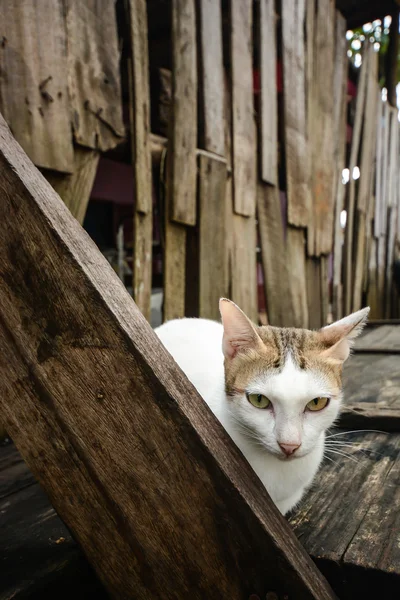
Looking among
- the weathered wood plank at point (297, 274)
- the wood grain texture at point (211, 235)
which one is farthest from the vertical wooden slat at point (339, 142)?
the wood grain texture at point (211, 235)

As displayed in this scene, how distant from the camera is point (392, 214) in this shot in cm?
728

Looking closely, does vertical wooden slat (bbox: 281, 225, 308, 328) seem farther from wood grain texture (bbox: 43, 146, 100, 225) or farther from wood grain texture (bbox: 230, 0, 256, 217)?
wood grain texture (bbox: 43, 146, 100, 225)

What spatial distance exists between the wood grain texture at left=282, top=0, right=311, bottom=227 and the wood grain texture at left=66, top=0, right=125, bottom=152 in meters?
1.94

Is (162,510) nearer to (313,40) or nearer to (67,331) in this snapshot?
(67,331)

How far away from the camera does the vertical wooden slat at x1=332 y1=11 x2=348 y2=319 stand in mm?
4977

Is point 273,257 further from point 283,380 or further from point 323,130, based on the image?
point 283,380

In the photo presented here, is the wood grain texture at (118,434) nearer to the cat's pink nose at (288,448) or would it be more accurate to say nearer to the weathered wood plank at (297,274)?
the cat's pink nose at (288,448)

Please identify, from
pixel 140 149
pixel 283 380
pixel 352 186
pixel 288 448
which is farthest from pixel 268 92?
pixel 288 448

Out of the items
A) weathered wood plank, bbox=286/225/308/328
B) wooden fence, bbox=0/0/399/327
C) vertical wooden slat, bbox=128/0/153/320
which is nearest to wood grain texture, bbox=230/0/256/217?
wooden fence, bbox=0/0/399/327

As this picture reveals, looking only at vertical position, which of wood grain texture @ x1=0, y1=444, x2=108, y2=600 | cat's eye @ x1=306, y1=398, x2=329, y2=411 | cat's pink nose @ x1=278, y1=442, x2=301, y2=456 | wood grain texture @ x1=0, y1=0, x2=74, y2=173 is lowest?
wood grain texture @ x1=0, y1=444, x2=108, y2=600

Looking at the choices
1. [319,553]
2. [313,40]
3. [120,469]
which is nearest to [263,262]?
[313,40]

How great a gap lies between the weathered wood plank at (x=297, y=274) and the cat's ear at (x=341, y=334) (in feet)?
8.23

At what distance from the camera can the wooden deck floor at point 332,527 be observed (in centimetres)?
125

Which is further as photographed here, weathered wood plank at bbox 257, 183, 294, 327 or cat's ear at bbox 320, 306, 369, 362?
weathered wood plank at bbox 257, 183, 294, 327
